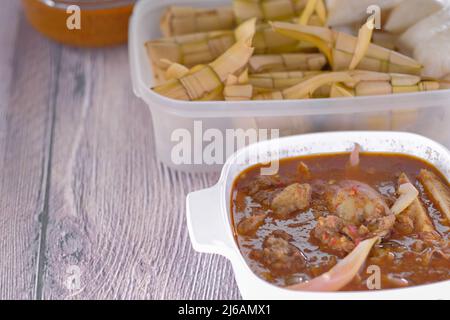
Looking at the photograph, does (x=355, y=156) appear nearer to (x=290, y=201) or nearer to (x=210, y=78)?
(x=290, y=201)

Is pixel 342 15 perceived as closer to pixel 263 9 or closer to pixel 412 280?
pixel 263 9

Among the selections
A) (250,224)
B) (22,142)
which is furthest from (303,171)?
(22,142)

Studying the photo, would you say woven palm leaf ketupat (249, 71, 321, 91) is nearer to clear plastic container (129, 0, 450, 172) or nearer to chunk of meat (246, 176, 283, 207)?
clear plastic container (129, 0, 450, 172)

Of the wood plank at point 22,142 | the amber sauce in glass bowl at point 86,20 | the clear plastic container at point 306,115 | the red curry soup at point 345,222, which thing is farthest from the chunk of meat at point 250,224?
the amber sauce in glass bowl at point 86,20

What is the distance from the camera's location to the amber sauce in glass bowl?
5.95 feet

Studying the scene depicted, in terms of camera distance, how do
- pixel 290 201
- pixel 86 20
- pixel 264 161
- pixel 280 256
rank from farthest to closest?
pixel 86 20 → pixel 264 161 → pixel 290 201 → pixel 280 256

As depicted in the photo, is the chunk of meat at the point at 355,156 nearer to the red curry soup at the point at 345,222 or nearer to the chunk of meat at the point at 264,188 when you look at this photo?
the red curry soup at the point at 345,222

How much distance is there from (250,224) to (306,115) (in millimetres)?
294

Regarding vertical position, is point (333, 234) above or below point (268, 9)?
below

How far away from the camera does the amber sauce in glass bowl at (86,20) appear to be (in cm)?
181

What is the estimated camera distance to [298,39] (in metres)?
1.64

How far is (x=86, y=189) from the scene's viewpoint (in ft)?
5.21

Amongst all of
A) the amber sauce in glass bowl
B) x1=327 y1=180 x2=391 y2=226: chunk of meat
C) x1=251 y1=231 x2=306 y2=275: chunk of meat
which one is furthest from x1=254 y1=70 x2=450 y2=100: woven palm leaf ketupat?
the amber sauce in glass bowl

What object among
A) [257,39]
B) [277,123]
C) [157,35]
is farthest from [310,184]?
[157,35]
